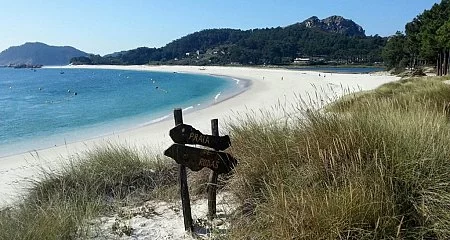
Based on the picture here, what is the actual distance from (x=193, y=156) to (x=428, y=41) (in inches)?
1628

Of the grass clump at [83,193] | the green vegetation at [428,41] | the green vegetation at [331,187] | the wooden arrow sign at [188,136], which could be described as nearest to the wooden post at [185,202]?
the wooden arrow sign at [188,136]

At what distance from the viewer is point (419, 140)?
364 centimetres

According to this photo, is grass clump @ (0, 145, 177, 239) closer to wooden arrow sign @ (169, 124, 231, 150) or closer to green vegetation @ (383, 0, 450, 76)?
wooden arrow sign @ (169, 124, 231, 150)

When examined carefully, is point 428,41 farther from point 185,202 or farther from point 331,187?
point 331,187

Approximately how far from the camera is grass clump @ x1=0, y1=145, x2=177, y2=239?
12.3 feet

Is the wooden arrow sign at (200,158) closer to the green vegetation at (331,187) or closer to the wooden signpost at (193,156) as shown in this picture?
the wooden signpost at (193,156)

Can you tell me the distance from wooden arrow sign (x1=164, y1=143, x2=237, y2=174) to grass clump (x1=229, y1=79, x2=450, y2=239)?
198 millimetres

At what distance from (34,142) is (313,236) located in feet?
57.2

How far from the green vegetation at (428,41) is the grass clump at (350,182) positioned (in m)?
31.4

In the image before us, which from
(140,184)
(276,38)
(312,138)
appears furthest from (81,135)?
(276,38)

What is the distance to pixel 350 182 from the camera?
3.06m

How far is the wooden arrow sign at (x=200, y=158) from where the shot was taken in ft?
14.1

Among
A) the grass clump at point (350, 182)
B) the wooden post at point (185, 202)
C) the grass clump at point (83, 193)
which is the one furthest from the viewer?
the wooden post at point (185, 202)

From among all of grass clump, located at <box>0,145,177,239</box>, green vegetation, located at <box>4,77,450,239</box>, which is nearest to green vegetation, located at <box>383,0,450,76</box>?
grass clump, located at <box>0,145,177,239</box>
